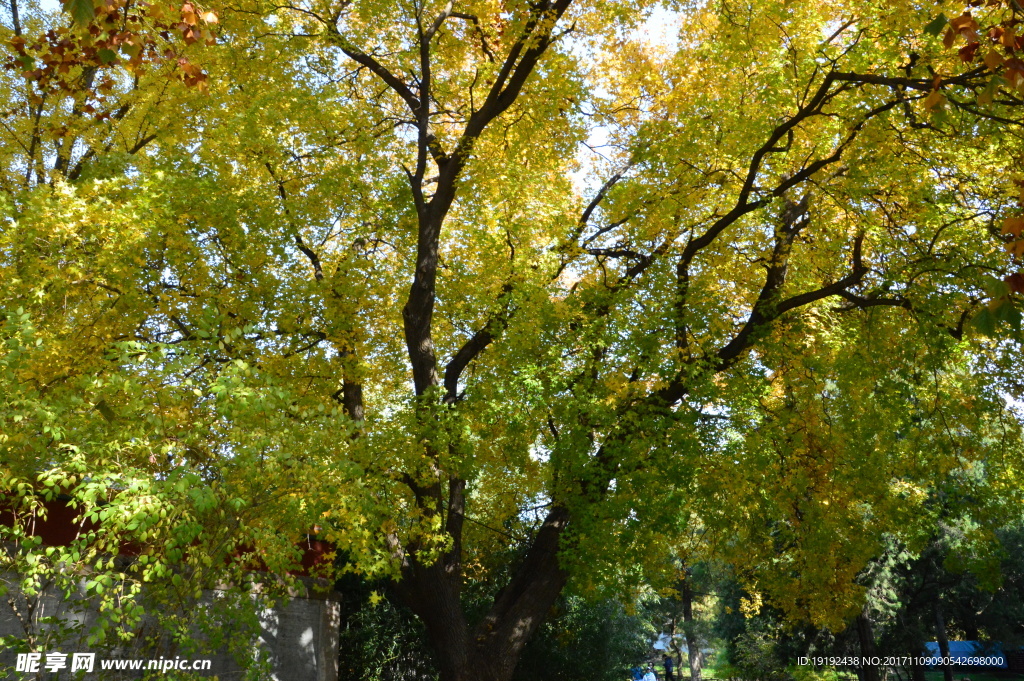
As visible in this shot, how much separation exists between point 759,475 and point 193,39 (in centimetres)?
961

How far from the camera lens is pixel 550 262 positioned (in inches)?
429

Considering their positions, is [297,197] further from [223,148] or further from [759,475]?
[759,475]

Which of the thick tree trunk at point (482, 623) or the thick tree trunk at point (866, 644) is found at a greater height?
the thick tree trunk at point (482, 623)

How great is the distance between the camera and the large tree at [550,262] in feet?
29.6

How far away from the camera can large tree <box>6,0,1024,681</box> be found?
355 inches

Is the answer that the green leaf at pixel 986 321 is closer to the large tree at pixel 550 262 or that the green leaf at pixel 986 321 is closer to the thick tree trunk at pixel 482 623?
the large tree at pixel 550 262

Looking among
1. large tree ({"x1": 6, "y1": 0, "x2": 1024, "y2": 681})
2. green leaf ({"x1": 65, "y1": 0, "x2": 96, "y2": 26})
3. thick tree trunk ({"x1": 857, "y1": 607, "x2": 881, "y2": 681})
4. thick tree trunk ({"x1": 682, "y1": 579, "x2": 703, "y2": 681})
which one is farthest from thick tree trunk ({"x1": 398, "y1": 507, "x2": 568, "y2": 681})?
thick tree trunk ({"x1": 682, "y1": 579, "x2": 703, "y2": 681})

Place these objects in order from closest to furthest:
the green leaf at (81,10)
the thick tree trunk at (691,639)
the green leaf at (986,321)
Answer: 1. the green leaf at (986,321)
2. the green leaf at (81,10)
3. the thick tree trunk at (691,639)

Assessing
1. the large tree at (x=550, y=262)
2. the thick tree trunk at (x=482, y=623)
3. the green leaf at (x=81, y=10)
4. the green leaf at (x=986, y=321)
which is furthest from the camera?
the thick tree trunk at (x=482, y=623)

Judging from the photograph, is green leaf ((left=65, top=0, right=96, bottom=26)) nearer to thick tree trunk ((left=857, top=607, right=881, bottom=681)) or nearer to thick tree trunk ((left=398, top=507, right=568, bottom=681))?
thick tree trunk ((left=398, top=507, right=568, bottom=681))

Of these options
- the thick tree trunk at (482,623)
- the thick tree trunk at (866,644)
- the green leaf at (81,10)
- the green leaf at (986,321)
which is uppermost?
the green leaf at (81,10)

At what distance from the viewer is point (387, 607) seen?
1399cm

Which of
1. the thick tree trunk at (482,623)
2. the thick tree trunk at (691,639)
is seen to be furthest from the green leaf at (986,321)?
the thick tree trunk at (691,639)

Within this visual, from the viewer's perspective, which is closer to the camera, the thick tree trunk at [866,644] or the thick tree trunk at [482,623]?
the thick tree trunk at [482,623]
